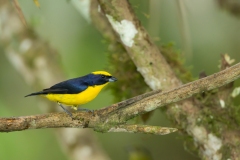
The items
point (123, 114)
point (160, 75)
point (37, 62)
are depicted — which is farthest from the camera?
point (37, 62)

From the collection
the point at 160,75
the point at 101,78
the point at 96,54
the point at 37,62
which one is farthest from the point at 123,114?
the point at 96,54

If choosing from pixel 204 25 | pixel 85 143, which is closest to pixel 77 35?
pixel 204 25

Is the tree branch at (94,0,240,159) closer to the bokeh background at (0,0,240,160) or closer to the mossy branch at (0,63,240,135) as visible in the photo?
the mossy branch at (0,63,240,135)

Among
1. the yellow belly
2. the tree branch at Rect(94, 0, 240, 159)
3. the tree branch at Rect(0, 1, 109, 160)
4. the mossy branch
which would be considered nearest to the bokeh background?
the tree branch at Rect(0, 1, 109, 160)

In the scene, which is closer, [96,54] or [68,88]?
[68,88]

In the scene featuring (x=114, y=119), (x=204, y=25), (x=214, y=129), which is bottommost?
(x=114, y=119)

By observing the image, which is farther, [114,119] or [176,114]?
[176,114]

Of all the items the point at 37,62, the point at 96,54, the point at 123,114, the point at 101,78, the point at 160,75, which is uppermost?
the point at 96,54

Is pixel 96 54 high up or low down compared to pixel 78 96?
up

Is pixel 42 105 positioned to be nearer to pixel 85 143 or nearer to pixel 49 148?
pixel 85 143

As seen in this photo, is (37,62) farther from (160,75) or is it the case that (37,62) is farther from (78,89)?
(78,89)

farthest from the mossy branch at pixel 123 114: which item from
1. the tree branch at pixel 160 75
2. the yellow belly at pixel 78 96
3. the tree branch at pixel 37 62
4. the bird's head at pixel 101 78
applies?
the tree branch at pixel 37 62
